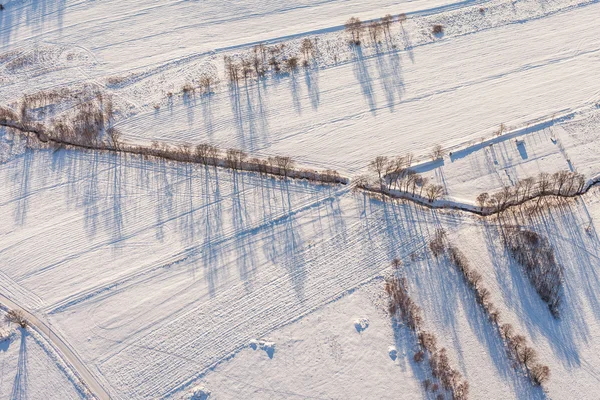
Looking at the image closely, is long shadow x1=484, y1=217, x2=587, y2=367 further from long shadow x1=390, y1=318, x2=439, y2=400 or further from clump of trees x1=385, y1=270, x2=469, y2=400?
long shadow x1=390, y1=318, x2=439, y2=400

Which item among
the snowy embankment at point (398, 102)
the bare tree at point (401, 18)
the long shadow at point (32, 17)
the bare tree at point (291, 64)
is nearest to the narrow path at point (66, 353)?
the snowy embankment at point (398, 102)

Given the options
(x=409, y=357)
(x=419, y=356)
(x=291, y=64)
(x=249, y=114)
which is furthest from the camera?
(x=291, y=64)

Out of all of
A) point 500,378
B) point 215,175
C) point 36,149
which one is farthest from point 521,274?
point 36,149

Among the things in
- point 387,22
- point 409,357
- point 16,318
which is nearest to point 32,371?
point 16,318

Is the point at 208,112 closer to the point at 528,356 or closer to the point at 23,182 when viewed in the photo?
the point at 23,182

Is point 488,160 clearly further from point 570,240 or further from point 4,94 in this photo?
point 4,94

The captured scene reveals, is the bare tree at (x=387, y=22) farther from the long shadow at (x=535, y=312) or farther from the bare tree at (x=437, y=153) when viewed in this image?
the long shadow at (x=535, y=312)
